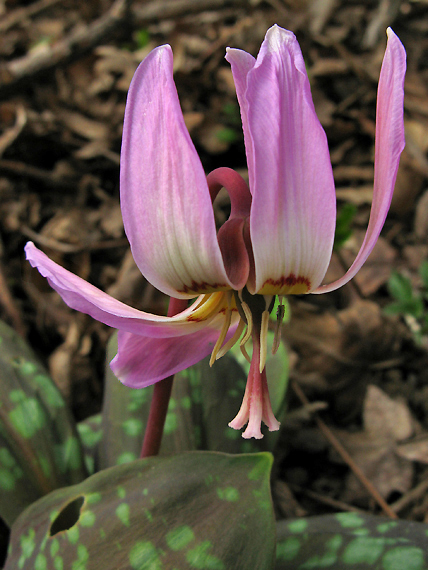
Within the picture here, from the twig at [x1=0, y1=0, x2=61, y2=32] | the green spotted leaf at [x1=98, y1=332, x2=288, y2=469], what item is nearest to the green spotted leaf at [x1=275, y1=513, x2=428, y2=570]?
the green spotted leaf at [x1=98, y1=332, x2=288, y2=469]

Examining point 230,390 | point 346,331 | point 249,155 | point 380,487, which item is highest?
point 249,155

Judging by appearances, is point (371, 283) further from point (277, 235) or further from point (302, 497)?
point (277, 235)

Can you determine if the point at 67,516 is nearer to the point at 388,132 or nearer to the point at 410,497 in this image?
the point at 388,132

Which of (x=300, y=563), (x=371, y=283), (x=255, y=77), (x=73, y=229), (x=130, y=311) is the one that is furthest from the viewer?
(x=73, y=229)

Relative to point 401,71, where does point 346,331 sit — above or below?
below

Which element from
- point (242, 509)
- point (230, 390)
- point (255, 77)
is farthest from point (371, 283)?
point (255, 77)

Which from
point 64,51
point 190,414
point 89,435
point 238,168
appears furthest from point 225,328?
point 64,51

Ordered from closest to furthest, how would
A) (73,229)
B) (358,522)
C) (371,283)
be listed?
(358,522)
(371,283)
(73,229)

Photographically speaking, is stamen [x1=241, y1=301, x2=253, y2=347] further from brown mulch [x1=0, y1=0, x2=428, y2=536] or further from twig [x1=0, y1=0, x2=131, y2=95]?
twig [x1=0, y1=0, x2=131, y2=95]
